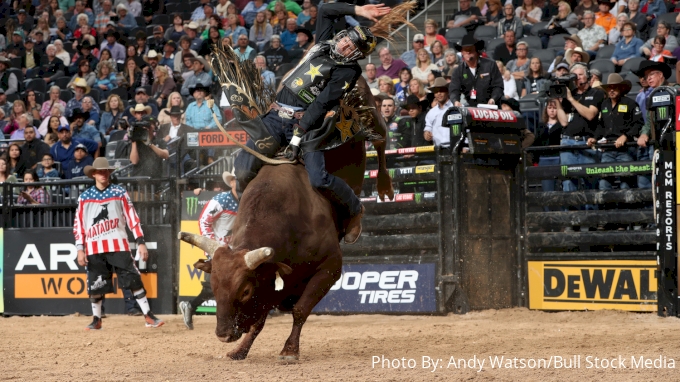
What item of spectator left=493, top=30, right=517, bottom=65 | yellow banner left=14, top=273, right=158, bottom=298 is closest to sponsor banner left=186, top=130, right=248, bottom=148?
yellow banner left=14, top=273, right=158, bottom=298

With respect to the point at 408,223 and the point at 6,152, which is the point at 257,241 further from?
the point at 6,152

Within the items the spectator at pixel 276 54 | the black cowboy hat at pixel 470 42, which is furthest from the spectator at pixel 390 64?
the black cowboy hat at pixel 470 42

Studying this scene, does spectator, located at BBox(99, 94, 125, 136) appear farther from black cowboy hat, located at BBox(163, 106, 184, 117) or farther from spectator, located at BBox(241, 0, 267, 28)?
spectator, located at BBox(241, 0, 267, 28)

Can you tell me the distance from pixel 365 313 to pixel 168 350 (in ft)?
12.1

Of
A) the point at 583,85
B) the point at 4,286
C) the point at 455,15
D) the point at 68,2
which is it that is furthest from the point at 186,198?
the point at 68,2

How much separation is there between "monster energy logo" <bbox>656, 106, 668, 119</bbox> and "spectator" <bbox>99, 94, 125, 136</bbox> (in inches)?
423

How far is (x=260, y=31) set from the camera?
62.2 ft

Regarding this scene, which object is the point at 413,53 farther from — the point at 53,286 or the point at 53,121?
the point at 53,286

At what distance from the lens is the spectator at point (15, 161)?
15.6 m

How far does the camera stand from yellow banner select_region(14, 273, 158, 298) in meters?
12.8

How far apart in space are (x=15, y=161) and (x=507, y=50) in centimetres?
Answer: 868

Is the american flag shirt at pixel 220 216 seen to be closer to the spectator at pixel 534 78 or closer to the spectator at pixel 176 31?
the spectator at pixel 534 78

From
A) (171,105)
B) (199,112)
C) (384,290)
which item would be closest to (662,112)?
(384,290)

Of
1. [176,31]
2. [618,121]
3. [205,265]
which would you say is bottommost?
[205,265]
